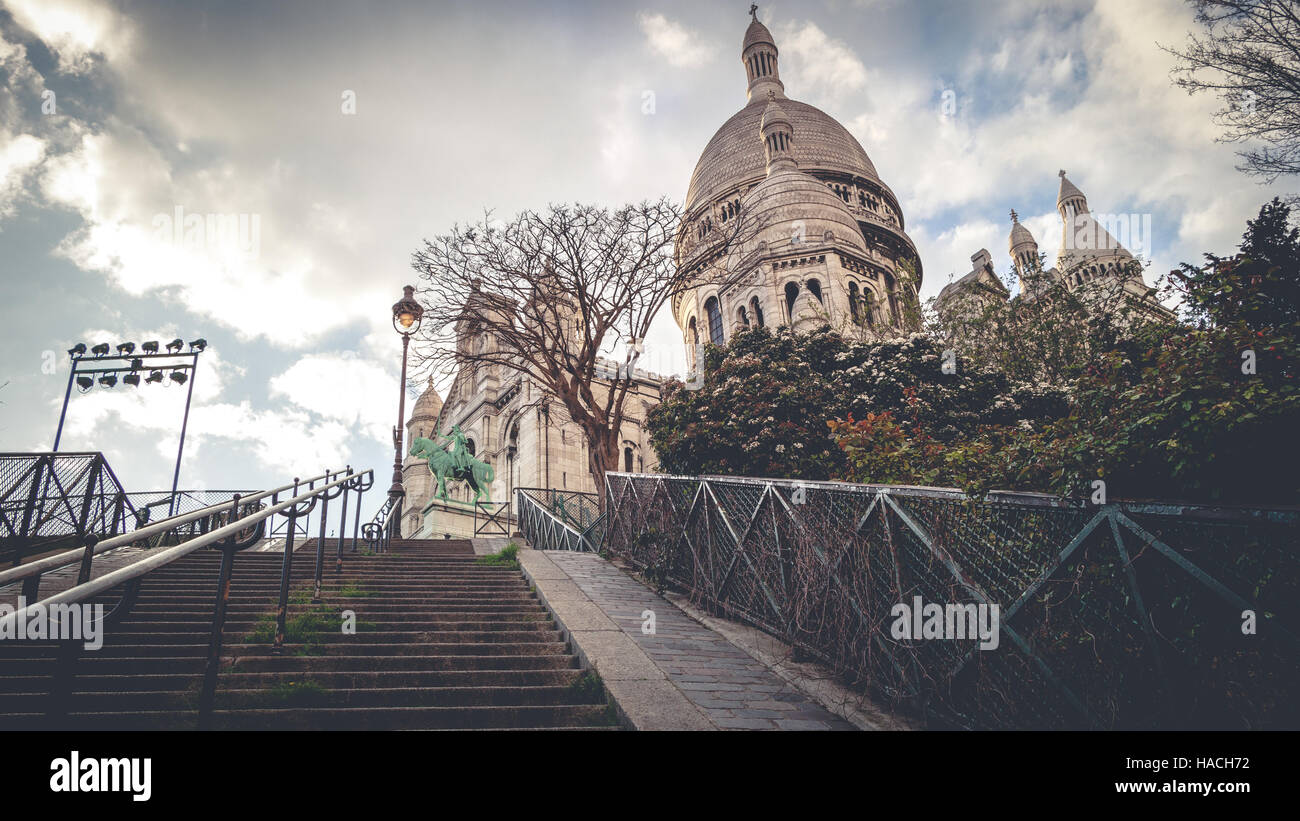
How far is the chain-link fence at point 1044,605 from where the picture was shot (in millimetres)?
2924

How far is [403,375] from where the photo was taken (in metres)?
14.8


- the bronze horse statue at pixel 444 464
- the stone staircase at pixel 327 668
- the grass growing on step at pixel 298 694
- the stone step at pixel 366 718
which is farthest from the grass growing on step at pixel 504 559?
the bronze horse statue at pixel 444 464

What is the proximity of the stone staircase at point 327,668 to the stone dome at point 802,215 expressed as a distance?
1032 inches

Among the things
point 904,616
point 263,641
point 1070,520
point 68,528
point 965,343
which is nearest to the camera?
point 1070,520

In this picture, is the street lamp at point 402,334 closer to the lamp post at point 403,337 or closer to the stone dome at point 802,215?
the lamp post at point 403,337

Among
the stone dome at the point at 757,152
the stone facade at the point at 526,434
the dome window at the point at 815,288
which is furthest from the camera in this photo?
the stone dome at the point at 757,152

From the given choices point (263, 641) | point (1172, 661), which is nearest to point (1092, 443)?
point (1172, 661)

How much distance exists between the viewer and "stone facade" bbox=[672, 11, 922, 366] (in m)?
21.4

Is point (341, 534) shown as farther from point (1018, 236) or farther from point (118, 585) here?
point (1018, 236)

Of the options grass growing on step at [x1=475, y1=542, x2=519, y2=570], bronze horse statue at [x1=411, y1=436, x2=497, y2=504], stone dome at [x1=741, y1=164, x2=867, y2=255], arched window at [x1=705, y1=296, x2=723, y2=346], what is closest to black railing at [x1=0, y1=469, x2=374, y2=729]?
grass growing on step at [x1=475, y1=542, x2=519, y2=570]

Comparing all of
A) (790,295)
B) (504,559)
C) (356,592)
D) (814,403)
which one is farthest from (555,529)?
(790,295)

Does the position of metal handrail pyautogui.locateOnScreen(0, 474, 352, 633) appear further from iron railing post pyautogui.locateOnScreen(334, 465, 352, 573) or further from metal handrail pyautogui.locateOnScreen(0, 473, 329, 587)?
iron railing post pyautogui.locateOnScreen(334, 465, 352, 573)
